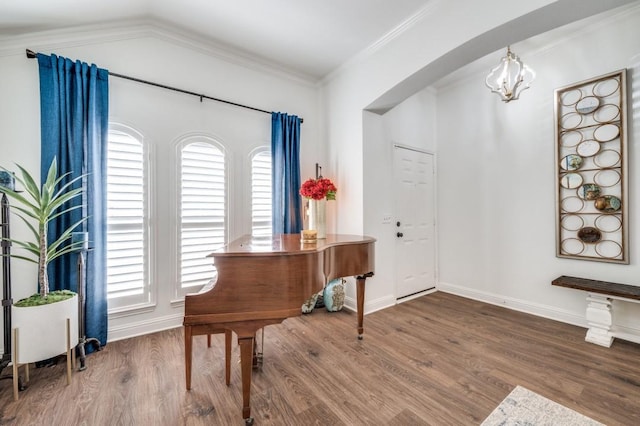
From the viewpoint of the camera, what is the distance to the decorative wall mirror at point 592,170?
259cm

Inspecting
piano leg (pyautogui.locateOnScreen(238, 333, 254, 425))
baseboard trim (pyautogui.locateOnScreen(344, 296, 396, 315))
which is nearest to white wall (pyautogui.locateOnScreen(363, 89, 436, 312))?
baseboard trim (pyautogui.locateOnScreen(344, 296, 396, 315))

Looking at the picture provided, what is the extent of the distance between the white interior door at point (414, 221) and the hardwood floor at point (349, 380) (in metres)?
1.07

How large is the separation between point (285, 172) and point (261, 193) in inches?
15.8

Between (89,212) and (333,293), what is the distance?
2.57 metres

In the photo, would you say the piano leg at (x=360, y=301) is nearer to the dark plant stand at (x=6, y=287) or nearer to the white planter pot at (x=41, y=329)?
the white planter pot at (x=41, y=329)

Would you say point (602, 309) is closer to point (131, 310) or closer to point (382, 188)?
point (382, 188)

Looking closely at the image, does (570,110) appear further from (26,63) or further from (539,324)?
(26,63)

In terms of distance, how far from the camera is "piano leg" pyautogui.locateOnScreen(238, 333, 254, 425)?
1.49 m

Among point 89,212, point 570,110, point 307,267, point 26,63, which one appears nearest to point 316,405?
point 307,267

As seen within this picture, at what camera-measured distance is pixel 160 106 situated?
2.71 metres

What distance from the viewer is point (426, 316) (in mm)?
3154

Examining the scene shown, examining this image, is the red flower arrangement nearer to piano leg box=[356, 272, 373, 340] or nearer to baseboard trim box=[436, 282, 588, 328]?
piano leg box=[356, 272, 373, 340]

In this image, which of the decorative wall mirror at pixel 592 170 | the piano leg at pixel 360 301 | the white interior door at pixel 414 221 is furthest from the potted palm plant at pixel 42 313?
the decorative wall mirror at pixel 592 170

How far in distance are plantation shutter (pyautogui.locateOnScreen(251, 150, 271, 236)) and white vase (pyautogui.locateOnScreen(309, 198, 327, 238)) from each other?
115 cm
